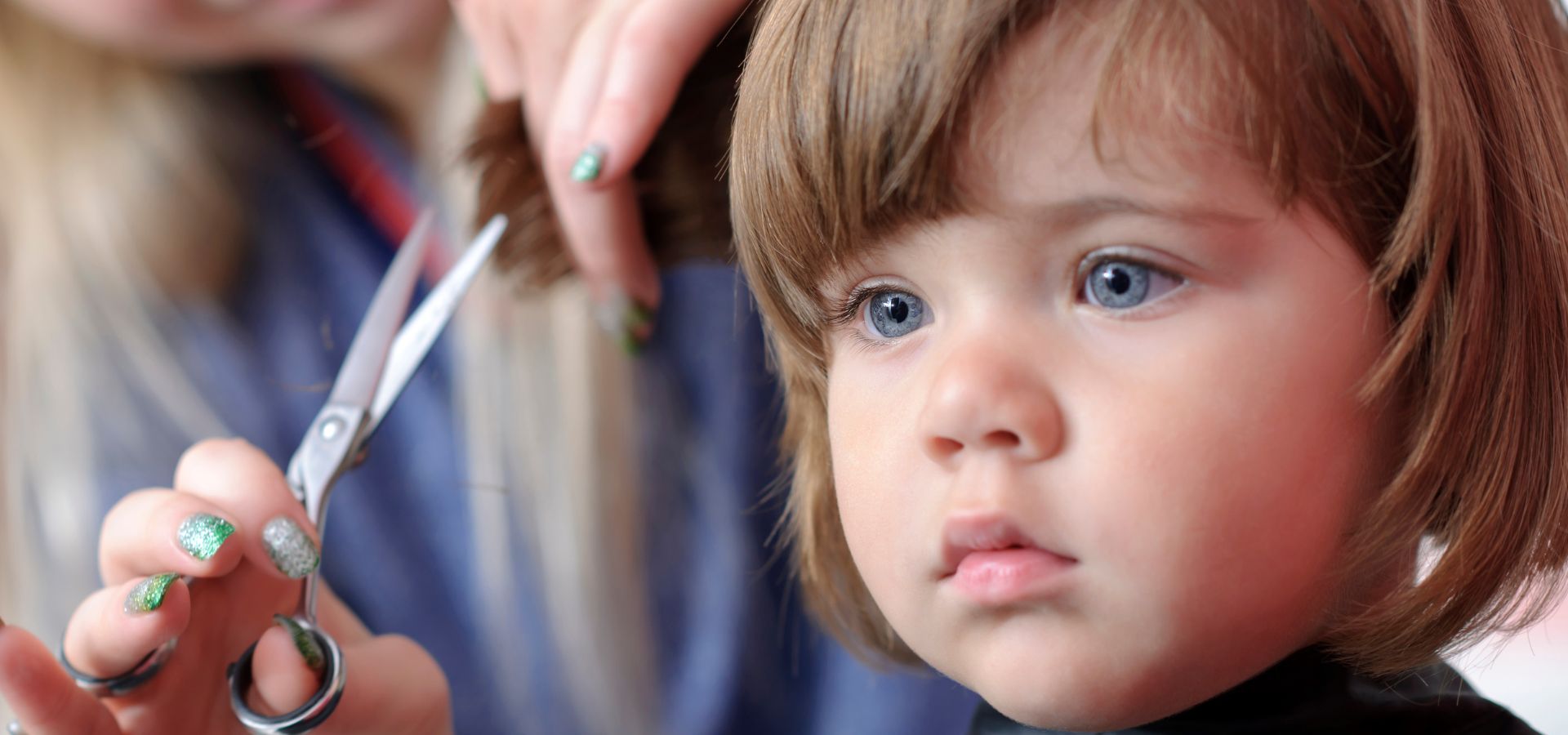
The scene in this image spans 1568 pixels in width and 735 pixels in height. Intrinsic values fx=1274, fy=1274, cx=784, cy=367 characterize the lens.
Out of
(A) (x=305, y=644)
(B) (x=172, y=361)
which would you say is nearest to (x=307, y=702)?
(A) (x=305, y=644)

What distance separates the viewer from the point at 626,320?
0.81m

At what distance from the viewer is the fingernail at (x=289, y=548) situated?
0.54 metres

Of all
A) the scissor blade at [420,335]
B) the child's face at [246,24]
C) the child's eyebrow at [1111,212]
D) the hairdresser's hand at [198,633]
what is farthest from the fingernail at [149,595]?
the child's face at [246,24]

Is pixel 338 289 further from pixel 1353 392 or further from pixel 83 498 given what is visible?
pixel 1353 392

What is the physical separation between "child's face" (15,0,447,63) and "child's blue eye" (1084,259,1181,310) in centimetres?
65

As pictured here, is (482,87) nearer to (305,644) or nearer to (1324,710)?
(305,644)

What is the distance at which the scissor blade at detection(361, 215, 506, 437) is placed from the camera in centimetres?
61

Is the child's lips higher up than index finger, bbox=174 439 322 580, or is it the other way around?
the child's lips

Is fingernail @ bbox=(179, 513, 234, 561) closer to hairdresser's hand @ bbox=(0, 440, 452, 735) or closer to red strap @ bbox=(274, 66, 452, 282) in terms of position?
hairdresser's hand @ bbox=(0, 440, 452, 735)

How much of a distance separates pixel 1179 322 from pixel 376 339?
0.39 meters

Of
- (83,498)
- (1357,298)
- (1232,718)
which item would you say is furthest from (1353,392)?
(83,498)

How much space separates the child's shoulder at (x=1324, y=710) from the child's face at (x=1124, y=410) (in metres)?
0.06

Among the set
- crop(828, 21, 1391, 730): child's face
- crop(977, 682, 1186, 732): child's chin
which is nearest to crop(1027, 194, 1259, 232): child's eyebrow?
crop(828, 21, 1391, 730): child's face

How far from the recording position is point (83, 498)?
0.94 m
